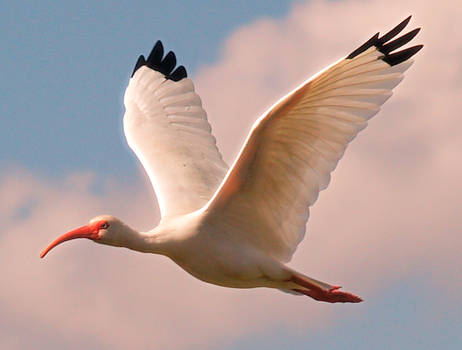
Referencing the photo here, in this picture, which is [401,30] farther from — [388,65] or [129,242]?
[129,242]

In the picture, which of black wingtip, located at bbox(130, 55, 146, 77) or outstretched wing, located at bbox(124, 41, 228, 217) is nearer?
outstretched wing, located at bbox(124, 41, 228, 217)

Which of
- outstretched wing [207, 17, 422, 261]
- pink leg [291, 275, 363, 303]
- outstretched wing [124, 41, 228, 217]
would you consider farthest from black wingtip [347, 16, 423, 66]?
outstretched wing [124, 41, 228, 217]

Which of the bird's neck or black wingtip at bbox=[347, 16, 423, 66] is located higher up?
black wingtip at bbox=[347, 16, 423, 66]

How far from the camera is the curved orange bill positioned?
1716cm

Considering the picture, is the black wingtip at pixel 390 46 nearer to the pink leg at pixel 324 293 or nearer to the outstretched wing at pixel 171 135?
the pink leg at pixel 324 293

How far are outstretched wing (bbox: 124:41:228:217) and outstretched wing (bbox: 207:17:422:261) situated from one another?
6.23 ft

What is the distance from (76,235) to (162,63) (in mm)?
6016

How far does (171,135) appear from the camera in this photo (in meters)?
20.2

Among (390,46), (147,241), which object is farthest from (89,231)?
(390,46)

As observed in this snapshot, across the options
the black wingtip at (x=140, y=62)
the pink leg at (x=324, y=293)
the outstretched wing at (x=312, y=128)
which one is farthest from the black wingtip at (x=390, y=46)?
the black wingtip at (x=140, y=62)

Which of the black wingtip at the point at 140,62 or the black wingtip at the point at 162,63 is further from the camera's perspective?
the black wingtip at the point at 140,62

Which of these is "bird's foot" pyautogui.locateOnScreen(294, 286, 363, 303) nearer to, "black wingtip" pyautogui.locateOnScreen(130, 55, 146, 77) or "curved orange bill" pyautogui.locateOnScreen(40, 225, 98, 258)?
"curved orange bill" pyautogui.locateOnScreen(40, 225, 98, 258)

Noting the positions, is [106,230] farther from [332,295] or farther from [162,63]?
[162,63]

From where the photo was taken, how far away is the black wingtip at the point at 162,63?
22.3 m
